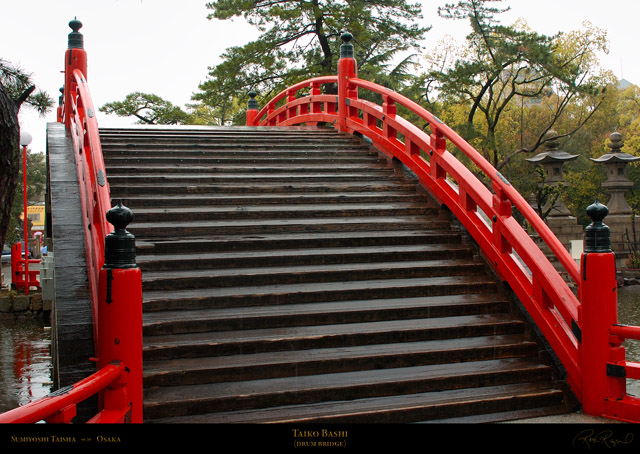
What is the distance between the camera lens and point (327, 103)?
10891mm

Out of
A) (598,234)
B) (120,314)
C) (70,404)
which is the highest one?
(598,234)

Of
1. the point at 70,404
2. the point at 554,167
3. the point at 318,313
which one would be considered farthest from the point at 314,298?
the point at 554,167

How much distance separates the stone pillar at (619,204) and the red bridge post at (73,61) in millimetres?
20637

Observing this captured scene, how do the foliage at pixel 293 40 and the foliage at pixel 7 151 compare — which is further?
the foliage at pixel 293 40

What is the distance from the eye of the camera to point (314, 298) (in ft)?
17.7

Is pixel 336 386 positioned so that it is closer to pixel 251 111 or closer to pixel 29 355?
pixel 29 355

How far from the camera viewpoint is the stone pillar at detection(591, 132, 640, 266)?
77.4 feet

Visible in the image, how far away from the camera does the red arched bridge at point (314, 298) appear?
420 cm

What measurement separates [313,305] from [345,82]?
5445 millimetres

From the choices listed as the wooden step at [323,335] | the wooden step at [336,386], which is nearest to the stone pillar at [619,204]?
the wooden step at [323,335]

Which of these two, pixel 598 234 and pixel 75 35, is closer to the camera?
pixel 598 234

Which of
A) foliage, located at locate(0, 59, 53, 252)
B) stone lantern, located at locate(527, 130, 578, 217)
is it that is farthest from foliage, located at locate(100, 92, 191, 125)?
foliage, located at locate(0, 59, 53, 252)

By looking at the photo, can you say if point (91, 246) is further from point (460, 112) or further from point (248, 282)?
point (460, 112)

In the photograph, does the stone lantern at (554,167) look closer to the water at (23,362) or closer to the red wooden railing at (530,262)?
the red wooden railing at (530,262)
